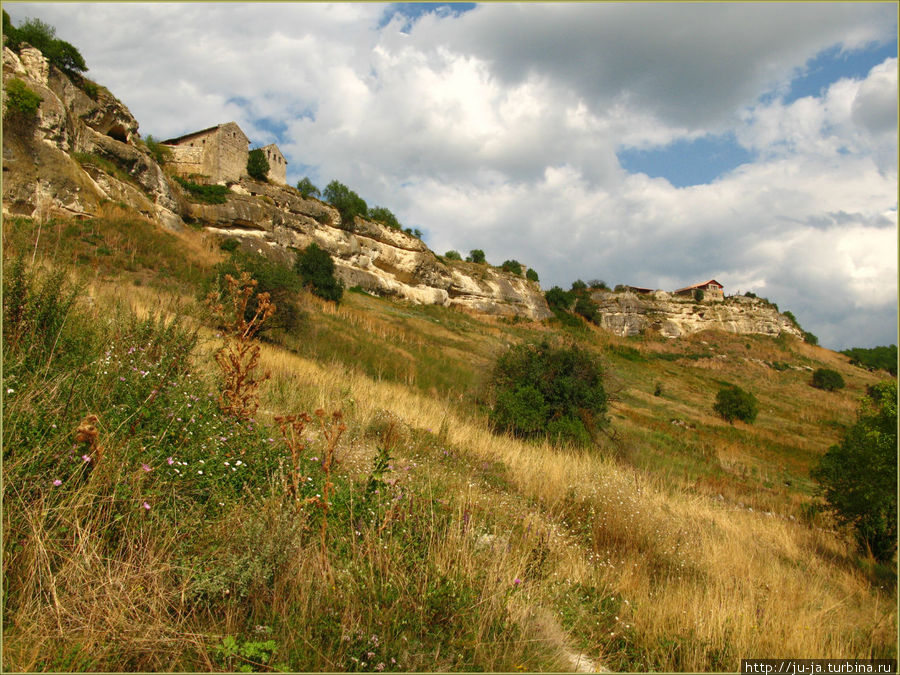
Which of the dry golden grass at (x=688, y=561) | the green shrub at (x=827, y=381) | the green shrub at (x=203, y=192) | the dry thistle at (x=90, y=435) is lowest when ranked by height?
the dry golden grass at (x=688, y=561)

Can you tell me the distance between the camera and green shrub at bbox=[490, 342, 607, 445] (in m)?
11.1

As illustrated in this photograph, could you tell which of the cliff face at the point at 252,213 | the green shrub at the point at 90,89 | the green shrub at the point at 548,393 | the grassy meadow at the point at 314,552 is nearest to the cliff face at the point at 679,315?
the cliff face at the point at 252,213

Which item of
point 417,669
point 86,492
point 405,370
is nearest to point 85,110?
point 405,370

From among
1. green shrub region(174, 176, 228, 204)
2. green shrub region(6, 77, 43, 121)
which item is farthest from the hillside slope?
green shrub region(174, 176, 228, 204)

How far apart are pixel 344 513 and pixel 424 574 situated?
73cm

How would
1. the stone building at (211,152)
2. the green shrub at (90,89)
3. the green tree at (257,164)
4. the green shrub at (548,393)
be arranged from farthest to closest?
the green tree at (257,164) < the stone building at (211,152) < the green shrub at (90,89) < the green shrub at (548,393)

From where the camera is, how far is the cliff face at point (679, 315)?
66.2m

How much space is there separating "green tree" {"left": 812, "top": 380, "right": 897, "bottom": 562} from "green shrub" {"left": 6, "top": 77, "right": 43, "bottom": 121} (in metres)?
26.9

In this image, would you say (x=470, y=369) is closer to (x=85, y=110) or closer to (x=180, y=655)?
(x=180, y=655)

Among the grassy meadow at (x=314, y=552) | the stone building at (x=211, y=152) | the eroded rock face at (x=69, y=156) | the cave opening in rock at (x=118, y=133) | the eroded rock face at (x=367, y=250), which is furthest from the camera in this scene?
the stone building at (x=211, y=152)

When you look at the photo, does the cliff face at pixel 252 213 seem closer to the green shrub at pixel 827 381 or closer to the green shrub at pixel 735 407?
the green shrub at pixel 827 381

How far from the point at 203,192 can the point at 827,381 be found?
58.0 m

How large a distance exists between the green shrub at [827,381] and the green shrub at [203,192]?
5613 centimetres

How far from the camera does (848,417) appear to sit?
29969 millimetres
